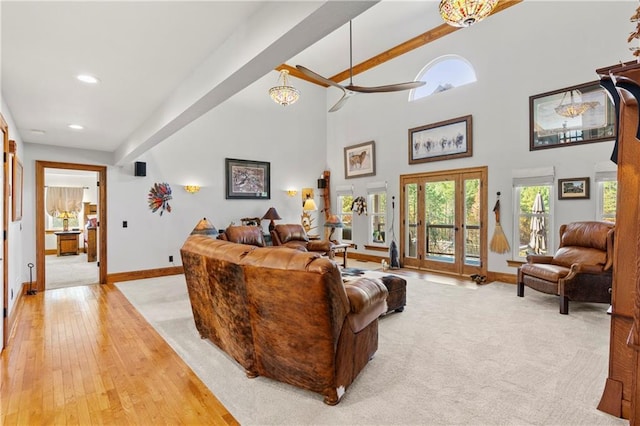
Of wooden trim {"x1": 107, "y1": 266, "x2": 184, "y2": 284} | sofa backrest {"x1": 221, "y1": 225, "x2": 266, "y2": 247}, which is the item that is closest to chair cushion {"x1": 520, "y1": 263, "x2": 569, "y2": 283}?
sofa backrest {"x1": 221, "y1": 225, "x2": 266, "y2": 247}

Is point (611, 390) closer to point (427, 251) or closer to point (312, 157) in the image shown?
point (427, 251)

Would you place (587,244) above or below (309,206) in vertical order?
below

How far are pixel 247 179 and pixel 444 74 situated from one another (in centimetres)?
491

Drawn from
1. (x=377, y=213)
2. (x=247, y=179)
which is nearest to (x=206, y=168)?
(x=247, y=179)

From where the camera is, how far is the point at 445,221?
6598 millimetres

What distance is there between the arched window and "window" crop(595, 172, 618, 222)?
2.80m

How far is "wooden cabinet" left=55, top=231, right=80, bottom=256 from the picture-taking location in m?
8.98

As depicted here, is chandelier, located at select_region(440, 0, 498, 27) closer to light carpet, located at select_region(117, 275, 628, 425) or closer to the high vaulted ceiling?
the high vaulted ceiling

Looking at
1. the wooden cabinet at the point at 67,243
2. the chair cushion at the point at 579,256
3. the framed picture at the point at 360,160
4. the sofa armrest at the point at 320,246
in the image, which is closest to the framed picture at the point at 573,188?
the chair cushion at the point at 579,256

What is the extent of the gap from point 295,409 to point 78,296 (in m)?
4.50

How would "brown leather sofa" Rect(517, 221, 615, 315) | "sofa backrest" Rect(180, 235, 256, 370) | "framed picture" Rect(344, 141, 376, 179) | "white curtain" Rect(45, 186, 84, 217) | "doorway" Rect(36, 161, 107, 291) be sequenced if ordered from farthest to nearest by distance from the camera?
"white curtain" Rect(45, 186, 84, 217), "framed picture" Rect(344, 141, 376, 179), "doorway" Rect(36, 161, 107, 291), "brown leather sofa" Rect(517, 221, 615, 315), "sofa backrest" Rect(180, 235, 256, 370)

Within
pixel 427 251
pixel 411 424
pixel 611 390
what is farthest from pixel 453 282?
pixel 411 424

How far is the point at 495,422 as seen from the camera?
1892 millimetres

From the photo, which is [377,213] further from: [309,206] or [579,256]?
[579,256]
